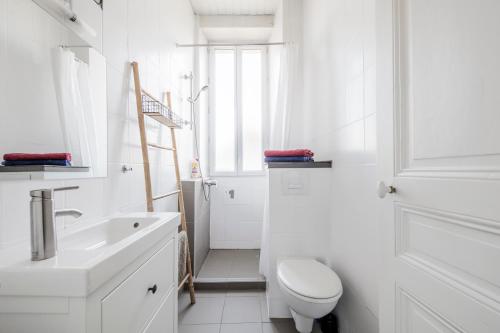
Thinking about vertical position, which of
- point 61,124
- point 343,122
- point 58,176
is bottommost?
point 58,176

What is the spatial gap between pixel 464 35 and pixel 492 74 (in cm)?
13

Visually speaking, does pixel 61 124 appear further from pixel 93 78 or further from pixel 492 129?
pixel 492 129

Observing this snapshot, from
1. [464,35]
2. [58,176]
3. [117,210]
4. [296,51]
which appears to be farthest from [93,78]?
[296,51]

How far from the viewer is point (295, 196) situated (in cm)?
178

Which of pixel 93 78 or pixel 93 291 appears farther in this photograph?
pixel 93 78

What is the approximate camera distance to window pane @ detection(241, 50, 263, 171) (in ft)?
10.7

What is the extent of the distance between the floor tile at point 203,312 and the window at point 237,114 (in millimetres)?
1654

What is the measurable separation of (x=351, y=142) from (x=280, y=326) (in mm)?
1350

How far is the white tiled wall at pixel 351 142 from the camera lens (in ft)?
3.91

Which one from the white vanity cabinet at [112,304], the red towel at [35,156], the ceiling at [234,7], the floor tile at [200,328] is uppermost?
the ceiling at [234,7]

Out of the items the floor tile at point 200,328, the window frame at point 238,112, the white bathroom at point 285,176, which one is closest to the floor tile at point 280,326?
the white bathroom at point 285,176

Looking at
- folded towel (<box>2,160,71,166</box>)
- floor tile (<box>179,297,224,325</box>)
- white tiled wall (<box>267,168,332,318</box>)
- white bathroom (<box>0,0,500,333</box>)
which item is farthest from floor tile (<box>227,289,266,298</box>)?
folded towel (<box>2,160,71,166</box>)

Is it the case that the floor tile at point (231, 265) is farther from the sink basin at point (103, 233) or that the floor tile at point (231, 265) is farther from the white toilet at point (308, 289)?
the sink basin at point (103, 233)

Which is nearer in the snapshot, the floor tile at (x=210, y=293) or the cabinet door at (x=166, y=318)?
the cabinet door at (x=166, y=318)
